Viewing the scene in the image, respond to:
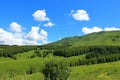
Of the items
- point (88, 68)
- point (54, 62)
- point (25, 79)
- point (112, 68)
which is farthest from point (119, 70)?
point (25, 79)

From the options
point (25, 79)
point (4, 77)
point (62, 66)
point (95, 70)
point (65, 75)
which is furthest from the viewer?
point (95, 70)

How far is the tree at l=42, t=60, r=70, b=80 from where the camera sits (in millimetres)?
65188

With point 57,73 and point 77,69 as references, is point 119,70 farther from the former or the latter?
point 57,73

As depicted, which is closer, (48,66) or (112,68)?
(48,66)

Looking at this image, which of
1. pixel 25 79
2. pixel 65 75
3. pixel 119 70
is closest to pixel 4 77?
pixel 25 79

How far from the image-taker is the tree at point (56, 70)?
65.2 metres

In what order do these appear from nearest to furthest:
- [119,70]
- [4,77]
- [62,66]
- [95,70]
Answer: [4,77]
[62,66]
[119,70]
[95,70]

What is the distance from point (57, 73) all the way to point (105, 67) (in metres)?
128

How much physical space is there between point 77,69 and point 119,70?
3283 cm

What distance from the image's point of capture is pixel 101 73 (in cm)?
Result: 17662

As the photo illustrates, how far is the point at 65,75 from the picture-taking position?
64.9 metres

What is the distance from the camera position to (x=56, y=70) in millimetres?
70188

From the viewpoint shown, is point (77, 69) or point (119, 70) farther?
point (77, 69)

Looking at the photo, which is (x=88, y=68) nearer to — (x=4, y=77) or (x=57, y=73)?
(x=57, y=73)
